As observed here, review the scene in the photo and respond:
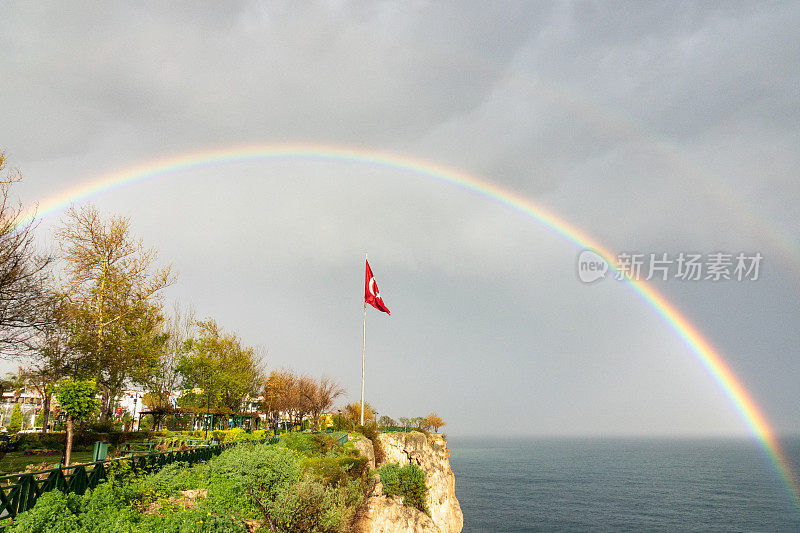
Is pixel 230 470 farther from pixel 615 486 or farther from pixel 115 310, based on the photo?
pixel 615 486

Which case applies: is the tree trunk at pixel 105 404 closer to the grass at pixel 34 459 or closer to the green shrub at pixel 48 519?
the grass at pixel 34 459

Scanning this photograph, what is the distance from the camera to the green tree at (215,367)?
148 feet

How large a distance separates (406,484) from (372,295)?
40.3 feet

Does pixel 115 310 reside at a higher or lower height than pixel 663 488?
higher

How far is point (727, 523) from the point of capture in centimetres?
7406

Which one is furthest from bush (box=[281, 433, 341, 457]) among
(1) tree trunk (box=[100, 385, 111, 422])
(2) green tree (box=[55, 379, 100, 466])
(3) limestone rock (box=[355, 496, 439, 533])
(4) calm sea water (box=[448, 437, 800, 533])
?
(4) calm sea water (box=[448, 437, 800, 533])

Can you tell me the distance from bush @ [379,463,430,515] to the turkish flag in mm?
10145

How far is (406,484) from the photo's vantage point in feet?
106

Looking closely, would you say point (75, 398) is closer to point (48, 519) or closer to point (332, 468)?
point (332, 468)

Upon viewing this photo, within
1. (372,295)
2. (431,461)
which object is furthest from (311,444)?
(431,461)

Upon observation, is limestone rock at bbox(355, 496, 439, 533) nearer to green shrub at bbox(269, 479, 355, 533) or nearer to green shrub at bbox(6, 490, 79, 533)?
green shrub at bbox(269, 479, 355, 533)

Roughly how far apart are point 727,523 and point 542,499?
28185 mm

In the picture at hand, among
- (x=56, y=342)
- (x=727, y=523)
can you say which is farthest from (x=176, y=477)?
(x=727, y=523)

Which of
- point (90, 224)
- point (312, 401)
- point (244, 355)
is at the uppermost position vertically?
point (90, 224)
